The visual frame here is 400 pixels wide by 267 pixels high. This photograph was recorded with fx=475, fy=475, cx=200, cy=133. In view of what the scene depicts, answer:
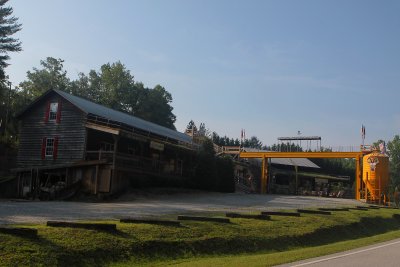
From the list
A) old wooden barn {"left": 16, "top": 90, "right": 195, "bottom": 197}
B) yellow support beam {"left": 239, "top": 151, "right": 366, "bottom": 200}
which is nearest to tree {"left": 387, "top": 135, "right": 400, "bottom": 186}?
yellow support beam {"left": 239, "top": 151, "right": 366, "bottom": 200}

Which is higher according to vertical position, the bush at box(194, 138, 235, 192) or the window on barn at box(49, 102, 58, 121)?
the window on barn at box(49, 102, 58, 121)

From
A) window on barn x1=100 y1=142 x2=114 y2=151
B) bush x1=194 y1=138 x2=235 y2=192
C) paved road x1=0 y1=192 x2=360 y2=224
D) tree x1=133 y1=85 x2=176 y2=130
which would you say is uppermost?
tree x1=133 y1=85 x2=176 y2=130

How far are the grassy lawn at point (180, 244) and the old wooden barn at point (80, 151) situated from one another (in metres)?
16.8

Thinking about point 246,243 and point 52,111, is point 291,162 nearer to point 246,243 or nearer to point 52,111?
point 52,111

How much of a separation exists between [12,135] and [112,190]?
26994 millimetres

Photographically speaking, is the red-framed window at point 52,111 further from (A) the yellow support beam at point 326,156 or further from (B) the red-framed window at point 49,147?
(A) the yellow support beam at point 326,156

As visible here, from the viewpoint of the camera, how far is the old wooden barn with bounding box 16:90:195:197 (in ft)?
107

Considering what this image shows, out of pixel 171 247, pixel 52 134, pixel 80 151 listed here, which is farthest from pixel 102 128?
pixel 171 247

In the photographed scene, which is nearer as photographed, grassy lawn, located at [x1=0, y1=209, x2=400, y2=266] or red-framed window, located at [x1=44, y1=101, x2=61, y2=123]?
grassy lawn, located at [x1=0, y1=209, x2=400, y2=266]

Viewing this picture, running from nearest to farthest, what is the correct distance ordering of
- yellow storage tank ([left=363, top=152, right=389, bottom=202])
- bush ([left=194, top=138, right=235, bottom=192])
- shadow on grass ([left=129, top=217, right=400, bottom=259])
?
shadow on grass ([left=129, top=217, right=400, bottom=259]) < bush ([left=194, top=138, right=235, bottom=192]) < yellow storage tank ([left=363, top=152, right=389, bottom=202])

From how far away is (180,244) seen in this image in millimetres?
12750

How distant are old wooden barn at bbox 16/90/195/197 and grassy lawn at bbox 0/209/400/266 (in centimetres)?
1680

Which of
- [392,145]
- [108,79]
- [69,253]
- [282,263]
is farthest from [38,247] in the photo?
[392,145]

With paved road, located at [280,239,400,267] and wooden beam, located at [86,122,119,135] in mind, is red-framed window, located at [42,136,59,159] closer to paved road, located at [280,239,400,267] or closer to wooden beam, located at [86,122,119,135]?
wooden beam, located at [86,122,119,135]
